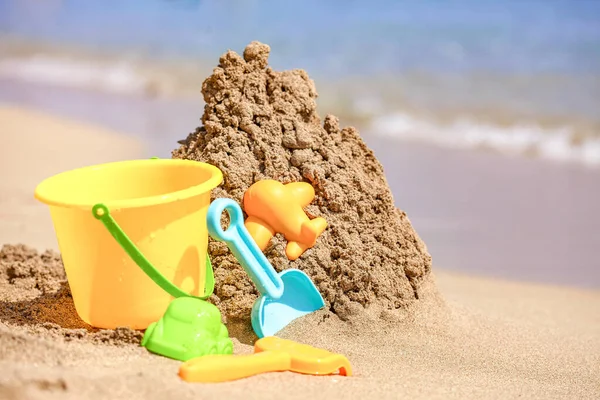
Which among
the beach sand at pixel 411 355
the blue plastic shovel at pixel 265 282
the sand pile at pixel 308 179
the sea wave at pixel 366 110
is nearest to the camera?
the beach sand at pixel 411 355

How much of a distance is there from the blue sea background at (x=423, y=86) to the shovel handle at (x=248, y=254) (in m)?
1.67

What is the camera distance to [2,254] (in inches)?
119

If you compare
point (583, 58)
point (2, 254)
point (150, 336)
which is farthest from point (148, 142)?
point (583, 58)

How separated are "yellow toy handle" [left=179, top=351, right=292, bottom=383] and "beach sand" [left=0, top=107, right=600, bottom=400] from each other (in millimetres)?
24

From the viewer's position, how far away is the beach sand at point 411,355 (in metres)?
1.76

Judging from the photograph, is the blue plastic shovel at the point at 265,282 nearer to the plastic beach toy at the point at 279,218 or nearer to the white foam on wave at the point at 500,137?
the plastic beach toy at the point at 279,218

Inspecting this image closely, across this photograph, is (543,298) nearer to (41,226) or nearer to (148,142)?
(41,226)

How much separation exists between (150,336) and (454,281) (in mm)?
1839

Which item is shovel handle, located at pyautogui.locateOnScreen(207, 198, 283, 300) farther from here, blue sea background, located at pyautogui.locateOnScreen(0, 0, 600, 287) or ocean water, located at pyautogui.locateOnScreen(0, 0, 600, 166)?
ocean water, located at pyautogui.locateOnScreen(0, 0, 600, 166)

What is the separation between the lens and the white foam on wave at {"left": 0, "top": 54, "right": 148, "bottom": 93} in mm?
8484

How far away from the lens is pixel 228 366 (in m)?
1.87

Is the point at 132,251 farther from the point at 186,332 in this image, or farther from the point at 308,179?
the point at 308,179

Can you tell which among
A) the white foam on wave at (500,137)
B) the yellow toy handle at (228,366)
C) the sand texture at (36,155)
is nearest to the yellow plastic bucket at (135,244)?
the yellow toy handle at (228,366)

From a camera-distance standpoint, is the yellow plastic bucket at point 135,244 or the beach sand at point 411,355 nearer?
the beach sand at point 411,355
